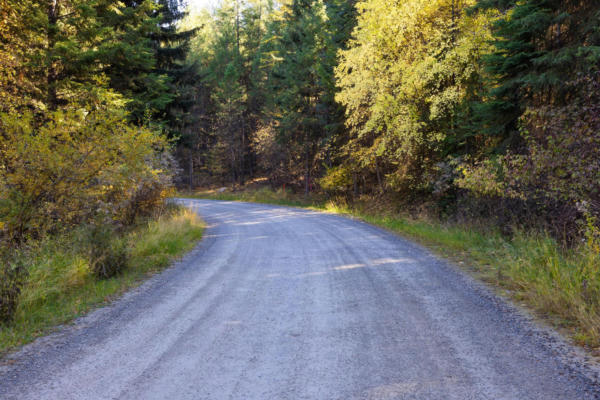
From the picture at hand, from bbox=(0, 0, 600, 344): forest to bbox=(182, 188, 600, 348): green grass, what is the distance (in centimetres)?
25

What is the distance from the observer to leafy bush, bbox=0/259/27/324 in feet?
16.2

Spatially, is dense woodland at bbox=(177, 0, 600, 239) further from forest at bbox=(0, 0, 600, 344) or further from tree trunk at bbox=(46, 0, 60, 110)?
tree trunk at bbox=(46, 0, 60, 110)

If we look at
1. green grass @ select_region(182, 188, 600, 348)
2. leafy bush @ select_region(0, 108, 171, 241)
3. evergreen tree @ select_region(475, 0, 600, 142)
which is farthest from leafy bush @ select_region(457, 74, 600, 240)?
leafy bush @ select_region(0, 108, 171, 241)

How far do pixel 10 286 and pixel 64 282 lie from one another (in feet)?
4.44

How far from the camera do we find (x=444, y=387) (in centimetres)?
320

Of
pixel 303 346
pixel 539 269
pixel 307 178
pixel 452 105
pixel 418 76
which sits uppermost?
pixel 418 76

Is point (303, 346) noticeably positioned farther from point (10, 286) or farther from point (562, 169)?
point (562, 169)

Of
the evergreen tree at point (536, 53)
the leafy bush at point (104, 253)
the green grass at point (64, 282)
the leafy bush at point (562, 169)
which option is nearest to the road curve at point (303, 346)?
the green grass at point (64, 282)

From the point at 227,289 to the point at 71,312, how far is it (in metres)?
2.32

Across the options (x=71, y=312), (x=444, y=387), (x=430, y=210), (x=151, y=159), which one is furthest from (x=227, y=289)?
(x=430, y=210)

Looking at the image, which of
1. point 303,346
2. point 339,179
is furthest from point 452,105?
point 303,346

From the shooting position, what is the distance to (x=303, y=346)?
410cm

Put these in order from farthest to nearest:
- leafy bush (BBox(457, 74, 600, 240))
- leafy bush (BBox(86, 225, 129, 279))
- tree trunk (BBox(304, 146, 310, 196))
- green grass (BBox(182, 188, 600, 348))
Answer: tree trunk (BBox(304, 146, 310, 196)) < leafy bush (BBox(86, 225, 129, 279)) < leafy bush (BBox(457, 74, 600, 240)) < green grass (BBox(182, 188, 600, 348))

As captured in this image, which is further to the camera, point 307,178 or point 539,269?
point 307,178
